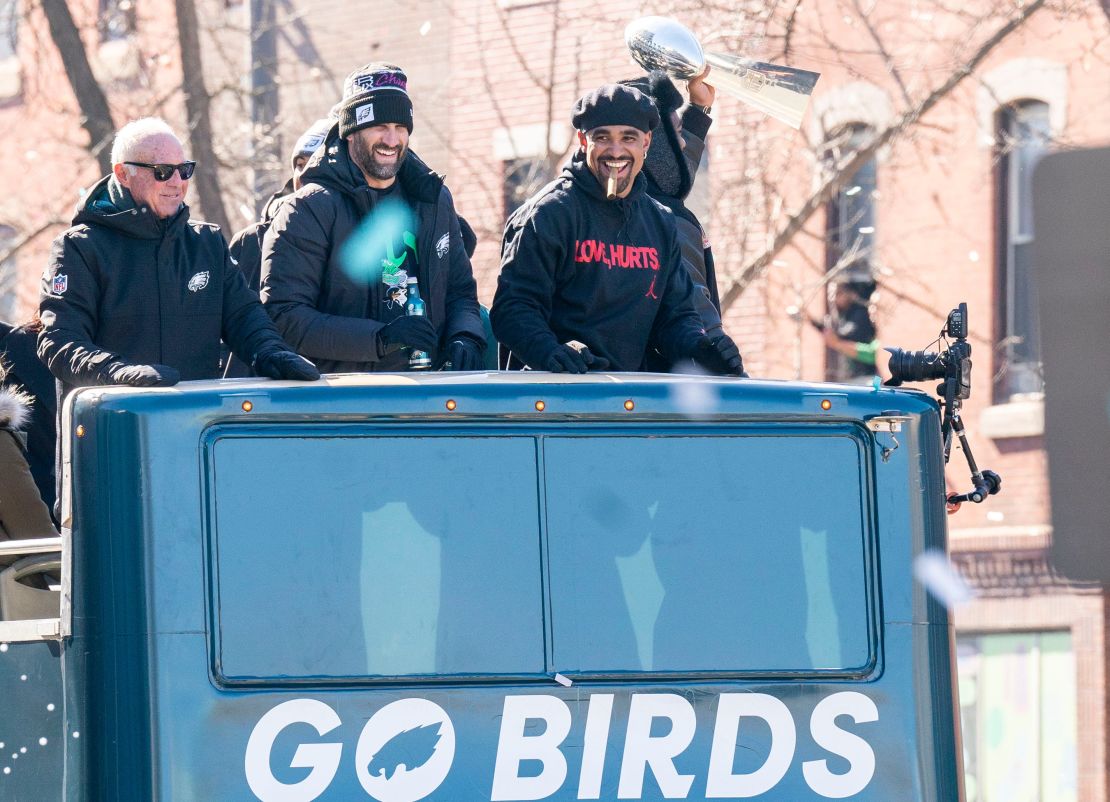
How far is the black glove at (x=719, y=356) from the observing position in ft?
22.0

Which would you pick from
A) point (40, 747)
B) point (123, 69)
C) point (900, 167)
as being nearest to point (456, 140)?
point (123, 69)

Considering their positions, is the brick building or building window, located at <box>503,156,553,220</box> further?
the brick building

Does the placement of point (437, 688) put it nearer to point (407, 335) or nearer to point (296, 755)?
point (296, 755)

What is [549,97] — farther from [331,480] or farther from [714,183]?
[331,480]

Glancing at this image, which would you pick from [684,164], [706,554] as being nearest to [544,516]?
[706,554]

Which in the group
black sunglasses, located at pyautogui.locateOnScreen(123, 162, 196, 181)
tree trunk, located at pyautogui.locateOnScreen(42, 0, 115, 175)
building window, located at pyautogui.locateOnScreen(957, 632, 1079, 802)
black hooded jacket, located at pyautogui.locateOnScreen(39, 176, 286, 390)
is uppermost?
tree trunk, located at pyautogui.locateOnScreen(42, 0, 115, 175)

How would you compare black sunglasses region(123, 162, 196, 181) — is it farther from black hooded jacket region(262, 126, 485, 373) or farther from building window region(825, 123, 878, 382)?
building window region(825, 123, 878, 382)

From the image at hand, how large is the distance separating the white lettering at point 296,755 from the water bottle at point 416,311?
1.57 metres

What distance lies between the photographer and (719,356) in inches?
265

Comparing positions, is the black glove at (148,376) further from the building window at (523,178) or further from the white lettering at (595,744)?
the building window at (523,178)

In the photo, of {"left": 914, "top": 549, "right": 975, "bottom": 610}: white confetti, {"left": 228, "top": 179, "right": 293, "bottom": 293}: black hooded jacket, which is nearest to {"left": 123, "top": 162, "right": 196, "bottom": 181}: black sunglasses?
{"left": 228, "top": 179, "right": 293, "bottom": 293}: black hooded jacket

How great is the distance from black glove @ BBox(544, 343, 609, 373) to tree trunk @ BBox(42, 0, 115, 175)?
8.86 meters

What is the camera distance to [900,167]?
15.7 m

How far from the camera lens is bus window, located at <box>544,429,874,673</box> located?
5.73 meters
